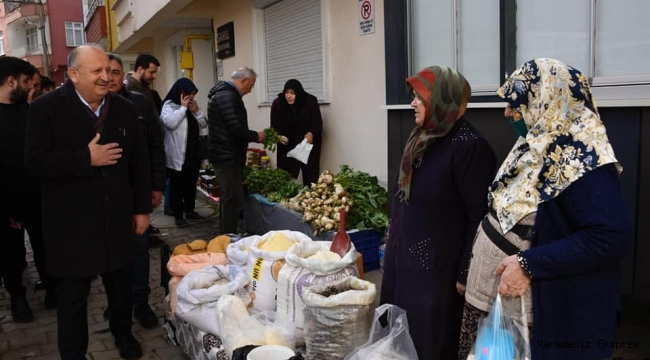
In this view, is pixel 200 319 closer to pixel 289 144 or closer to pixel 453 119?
pixel 453 119

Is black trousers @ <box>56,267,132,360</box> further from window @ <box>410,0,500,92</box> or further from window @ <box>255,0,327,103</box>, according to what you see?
window @ <box>255,0,327,103</box>

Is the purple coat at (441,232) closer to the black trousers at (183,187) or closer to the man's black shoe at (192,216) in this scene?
the black trousers at (183,187)

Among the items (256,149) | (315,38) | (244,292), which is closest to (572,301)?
(244,292)

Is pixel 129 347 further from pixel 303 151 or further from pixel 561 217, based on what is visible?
pixel 303 151

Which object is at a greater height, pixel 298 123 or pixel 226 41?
pixel 226 41

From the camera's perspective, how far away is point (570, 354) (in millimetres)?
2098

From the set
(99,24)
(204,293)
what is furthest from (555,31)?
(99,24)

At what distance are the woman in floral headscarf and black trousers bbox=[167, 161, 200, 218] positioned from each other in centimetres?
577

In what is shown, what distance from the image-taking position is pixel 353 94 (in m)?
6.29

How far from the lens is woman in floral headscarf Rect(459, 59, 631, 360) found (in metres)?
1.92

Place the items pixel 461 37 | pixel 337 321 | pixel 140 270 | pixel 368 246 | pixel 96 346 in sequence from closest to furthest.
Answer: pixel 337 321 < pixel 96 346 < pixel 140 270 < pixel 461 37 < pixel 368 246

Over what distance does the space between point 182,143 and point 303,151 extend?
1.59 m

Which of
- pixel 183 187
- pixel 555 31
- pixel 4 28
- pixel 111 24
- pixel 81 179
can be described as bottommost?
pixel 183 187

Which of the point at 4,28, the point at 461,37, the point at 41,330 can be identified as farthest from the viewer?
the point at 4,28
